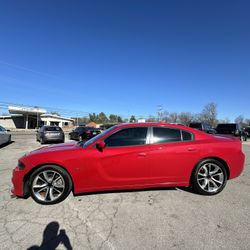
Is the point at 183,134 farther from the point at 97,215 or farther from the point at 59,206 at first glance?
the point at 59,206

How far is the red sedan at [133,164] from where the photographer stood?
3.49 meters

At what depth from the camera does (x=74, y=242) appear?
2.42 metres

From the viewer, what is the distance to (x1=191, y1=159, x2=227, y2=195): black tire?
3848mm

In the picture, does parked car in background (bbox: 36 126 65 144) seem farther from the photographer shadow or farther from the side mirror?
the photographer shadow

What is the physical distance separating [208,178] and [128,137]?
6.41ft

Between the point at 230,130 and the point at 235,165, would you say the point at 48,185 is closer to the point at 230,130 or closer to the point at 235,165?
the point at 235,165

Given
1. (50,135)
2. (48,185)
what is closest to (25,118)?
(50,135)

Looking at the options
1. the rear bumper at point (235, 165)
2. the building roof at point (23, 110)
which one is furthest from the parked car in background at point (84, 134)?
the building roof at point (23, 110)

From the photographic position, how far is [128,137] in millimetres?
3812

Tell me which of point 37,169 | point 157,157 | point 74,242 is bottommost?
point 74,242

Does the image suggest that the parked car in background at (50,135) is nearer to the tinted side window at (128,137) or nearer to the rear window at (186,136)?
the tinted side window at (128,137)

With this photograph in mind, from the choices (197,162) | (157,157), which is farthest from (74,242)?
(197,162)

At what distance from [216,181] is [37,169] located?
3721 mm

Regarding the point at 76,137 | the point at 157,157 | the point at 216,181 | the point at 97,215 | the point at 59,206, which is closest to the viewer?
the point at 97,215
